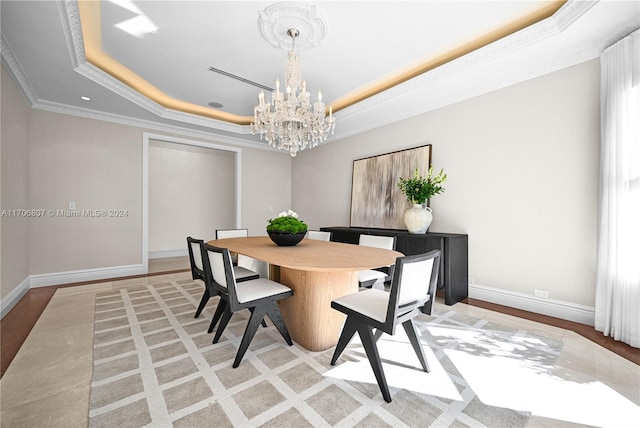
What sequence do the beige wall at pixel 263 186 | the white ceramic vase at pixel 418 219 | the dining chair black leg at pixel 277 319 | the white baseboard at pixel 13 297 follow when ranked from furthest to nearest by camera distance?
the beige wall at pixel 263 186 → the white ceramic vase at pixel 418 219 → the white baseboard at pixel 13 297 → the dining chair black leg at pixel 277 319

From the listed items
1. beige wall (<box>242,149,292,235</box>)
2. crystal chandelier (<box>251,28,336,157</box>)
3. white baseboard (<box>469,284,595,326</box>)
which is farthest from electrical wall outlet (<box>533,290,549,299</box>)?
beige wall (<box>242,149,292,235</box>)

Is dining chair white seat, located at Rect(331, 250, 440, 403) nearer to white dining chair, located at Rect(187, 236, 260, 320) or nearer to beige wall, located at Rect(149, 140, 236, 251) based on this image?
white dining chair, located at Rect(187, 236, 260, 320)

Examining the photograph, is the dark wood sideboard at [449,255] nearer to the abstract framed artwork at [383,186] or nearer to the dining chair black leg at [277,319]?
the abstract framed artwork at [383,186]

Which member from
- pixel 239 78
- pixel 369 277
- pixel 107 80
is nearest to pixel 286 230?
pixel 369 277

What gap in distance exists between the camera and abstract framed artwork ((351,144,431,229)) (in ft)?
13.3

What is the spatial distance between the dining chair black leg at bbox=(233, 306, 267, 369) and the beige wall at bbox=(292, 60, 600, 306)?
2.81m

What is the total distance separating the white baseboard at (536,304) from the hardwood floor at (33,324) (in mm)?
64

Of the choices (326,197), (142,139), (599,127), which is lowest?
(326,197)

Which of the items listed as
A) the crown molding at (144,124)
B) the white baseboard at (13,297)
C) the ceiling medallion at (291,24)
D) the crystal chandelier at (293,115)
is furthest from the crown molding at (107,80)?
the white baseboard at (13,297)

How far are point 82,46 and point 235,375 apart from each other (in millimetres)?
3412

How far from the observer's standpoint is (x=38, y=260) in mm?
3877

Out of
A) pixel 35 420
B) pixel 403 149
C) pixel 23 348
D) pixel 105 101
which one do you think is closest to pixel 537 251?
pixel 403 149

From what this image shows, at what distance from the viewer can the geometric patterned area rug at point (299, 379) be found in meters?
1.41

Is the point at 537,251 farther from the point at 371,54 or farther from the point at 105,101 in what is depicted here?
the point at 105,101
